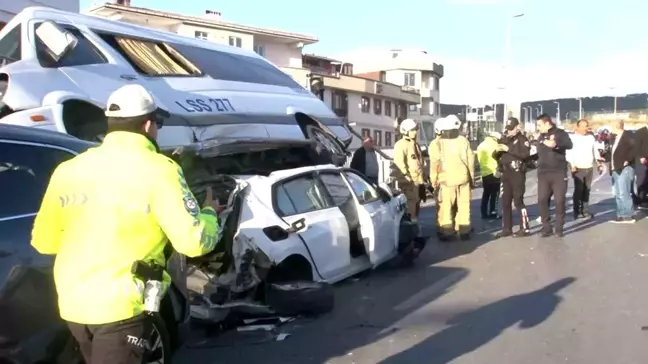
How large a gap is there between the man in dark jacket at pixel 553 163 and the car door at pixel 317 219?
4486 millimetres

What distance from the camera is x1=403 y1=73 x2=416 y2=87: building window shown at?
74062 mm

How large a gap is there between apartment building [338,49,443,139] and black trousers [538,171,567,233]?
196 ft

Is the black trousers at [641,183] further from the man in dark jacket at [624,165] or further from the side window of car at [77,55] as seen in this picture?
the side window of car at [77,55]

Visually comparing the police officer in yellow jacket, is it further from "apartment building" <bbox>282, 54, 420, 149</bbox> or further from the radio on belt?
"apartment building" <bbox>282, 54, 420, 149</bbox>

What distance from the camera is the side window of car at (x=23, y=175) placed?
4102 millimetres

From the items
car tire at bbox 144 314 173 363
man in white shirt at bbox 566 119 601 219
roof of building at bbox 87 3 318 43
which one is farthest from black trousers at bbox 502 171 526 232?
roof of building at bbox 87 3 318 43

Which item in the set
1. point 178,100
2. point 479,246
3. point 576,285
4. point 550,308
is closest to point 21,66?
point 178,100

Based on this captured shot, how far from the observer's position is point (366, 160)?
43.4ft

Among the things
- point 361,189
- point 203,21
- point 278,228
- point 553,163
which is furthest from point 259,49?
point 278,228

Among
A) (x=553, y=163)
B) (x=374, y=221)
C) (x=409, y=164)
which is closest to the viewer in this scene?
(x=374, y=221)

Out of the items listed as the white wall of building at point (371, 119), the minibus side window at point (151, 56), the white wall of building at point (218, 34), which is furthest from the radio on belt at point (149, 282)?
the white wall of building at point (371, 119)

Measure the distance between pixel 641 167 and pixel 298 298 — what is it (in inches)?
379

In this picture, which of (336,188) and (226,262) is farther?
(336,188)

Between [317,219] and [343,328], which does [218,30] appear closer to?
[317,219]
